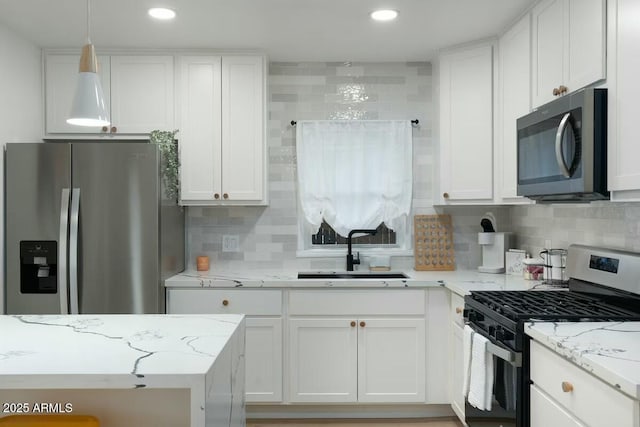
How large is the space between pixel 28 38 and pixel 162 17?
3.31 ft

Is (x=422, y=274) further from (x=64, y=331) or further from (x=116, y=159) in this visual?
(x=64, y=331)

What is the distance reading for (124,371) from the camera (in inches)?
55.7

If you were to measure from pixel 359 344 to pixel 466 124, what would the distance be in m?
1.55

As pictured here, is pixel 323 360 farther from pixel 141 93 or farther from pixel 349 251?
pixel 141 93

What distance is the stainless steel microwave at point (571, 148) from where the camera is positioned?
203cm

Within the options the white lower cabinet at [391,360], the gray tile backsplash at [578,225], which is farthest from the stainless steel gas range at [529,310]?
the white lower cabinet at [391,360]

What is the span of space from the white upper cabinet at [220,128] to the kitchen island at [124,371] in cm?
164

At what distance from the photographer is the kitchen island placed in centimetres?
140

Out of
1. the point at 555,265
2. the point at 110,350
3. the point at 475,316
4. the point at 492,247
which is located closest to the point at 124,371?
the point at 110,350

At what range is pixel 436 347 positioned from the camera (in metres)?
3.27

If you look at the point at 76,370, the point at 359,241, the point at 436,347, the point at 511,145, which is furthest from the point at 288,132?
the point at 76,370

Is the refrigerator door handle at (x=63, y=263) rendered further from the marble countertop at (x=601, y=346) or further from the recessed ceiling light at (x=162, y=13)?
the marble countertop at (x=601, y=346)

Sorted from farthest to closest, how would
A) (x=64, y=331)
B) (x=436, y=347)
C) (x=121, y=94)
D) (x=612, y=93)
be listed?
1. (x=121, y=94)
2. (x=436, y=347)
3. (x=612, y=93)
4. (x=64, y=331)

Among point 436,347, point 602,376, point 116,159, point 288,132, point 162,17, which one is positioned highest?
point 162,17
